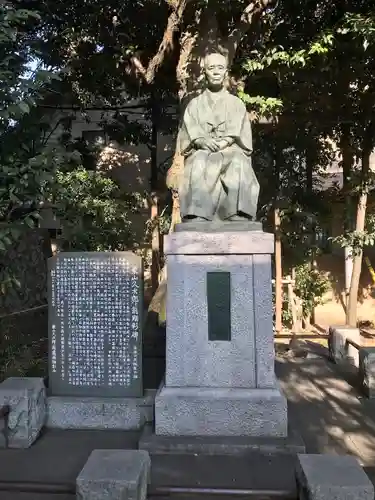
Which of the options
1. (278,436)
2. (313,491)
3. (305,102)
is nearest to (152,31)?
(305,102)

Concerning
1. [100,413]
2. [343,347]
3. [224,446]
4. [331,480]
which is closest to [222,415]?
[224,446]

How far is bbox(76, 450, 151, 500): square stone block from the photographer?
268 cm

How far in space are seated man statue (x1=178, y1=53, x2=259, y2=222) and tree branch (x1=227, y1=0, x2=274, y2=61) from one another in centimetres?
353

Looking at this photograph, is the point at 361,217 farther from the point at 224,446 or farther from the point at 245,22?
the point at 224,446

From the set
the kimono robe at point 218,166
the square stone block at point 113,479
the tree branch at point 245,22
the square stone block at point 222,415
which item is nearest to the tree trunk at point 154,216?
the tree branch at point 245,22

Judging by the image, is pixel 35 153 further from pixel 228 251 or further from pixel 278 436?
pixel 278 436

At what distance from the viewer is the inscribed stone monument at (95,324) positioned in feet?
15.9

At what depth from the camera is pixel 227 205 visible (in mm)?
4699

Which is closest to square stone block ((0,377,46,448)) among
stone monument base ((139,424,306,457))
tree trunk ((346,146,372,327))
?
stone monument base ((139,424,306,457))

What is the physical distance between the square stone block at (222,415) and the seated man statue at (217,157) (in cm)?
173

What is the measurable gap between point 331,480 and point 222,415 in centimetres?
173

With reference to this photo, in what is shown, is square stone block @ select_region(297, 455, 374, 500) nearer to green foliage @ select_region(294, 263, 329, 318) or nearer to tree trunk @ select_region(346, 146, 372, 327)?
tree trunk @ select_region(346, 146, 372, 327)

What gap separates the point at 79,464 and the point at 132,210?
8377 millimetres

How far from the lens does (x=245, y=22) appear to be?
789 centimetres
